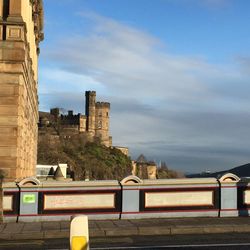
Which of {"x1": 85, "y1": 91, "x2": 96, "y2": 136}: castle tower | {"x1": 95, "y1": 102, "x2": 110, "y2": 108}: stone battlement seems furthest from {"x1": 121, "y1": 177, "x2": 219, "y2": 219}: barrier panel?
{"x1": 95, "y1": 102, "x2": 110, "y2": 108}: stone battlement

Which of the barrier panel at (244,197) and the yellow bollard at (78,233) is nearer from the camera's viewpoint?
the yellow bollard at (78,233)

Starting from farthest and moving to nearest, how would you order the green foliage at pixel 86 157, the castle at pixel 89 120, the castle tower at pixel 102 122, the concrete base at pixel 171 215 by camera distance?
1. the castle tower at pixel 102 122
2. the castle at pixel 89 120
3. the green foliage at pixel 86 157
4. the concrete base at pixel 171 215

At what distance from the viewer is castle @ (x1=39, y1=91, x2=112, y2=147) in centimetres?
17225

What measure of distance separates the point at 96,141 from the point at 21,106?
147 meters

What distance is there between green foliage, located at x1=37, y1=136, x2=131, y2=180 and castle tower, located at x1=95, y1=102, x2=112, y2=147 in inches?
448

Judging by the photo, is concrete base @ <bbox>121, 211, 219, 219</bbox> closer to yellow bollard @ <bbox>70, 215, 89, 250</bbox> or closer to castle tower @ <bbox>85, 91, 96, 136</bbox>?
yellow bollard @ <bbox>70, 215, 89, 250</bbox>

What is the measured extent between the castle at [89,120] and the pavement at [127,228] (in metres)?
152

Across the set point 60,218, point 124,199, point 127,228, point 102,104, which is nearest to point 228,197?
point 124,199

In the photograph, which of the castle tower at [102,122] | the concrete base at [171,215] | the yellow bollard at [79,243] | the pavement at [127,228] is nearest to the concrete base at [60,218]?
the concrete base at [171,215]

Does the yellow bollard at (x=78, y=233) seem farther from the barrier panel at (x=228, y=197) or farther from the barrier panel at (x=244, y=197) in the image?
the barrier panel at (x=244, y=197)

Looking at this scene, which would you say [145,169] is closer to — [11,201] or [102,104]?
[102,104]

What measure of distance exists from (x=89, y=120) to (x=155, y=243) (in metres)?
167

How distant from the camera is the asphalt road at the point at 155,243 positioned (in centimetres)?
1190

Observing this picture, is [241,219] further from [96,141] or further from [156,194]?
[96,141]
